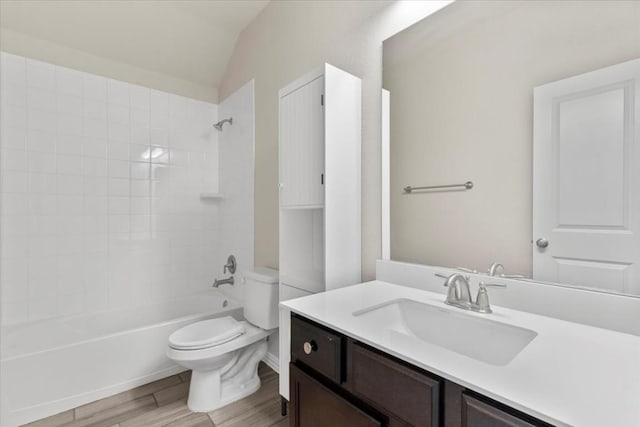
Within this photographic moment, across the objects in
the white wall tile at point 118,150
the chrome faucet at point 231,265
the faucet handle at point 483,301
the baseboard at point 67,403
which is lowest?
the baseboard at point 67,403

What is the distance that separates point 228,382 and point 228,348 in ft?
0.97

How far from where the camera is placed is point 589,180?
36.2 inches

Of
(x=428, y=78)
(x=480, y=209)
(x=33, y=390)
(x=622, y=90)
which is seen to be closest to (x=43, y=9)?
(x=33, y=390)

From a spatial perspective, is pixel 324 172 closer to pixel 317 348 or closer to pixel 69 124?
pixel 317 348

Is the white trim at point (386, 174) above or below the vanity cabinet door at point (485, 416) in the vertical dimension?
above

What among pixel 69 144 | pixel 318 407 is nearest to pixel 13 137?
pixel 69 144

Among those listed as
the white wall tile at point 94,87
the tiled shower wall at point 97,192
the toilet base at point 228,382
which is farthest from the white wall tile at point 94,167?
the toilet base at point 228,382

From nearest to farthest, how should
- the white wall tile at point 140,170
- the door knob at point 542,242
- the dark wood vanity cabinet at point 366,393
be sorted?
the dark wood vanity cabinet at point 366,393, the door knob at point 542,242, the white wall tile at point 140,170

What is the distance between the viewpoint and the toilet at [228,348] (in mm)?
1727

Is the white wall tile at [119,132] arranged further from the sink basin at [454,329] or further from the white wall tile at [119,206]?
the sink basin at [454,329]

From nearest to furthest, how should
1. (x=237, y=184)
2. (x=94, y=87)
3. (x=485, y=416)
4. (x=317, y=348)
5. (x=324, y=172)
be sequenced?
(x=485, y=416) < (x=317, y=348) < (x=324, y=172) < (x=94, y=87) < (x=237, y=184)

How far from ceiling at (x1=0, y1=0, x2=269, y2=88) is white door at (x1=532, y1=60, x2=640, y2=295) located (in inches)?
88.2

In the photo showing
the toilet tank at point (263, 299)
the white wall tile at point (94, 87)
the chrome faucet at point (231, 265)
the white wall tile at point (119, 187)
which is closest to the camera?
the toilet tank at point (263, 299)

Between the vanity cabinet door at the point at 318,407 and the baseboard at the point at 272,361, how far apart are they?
3.70 feet
